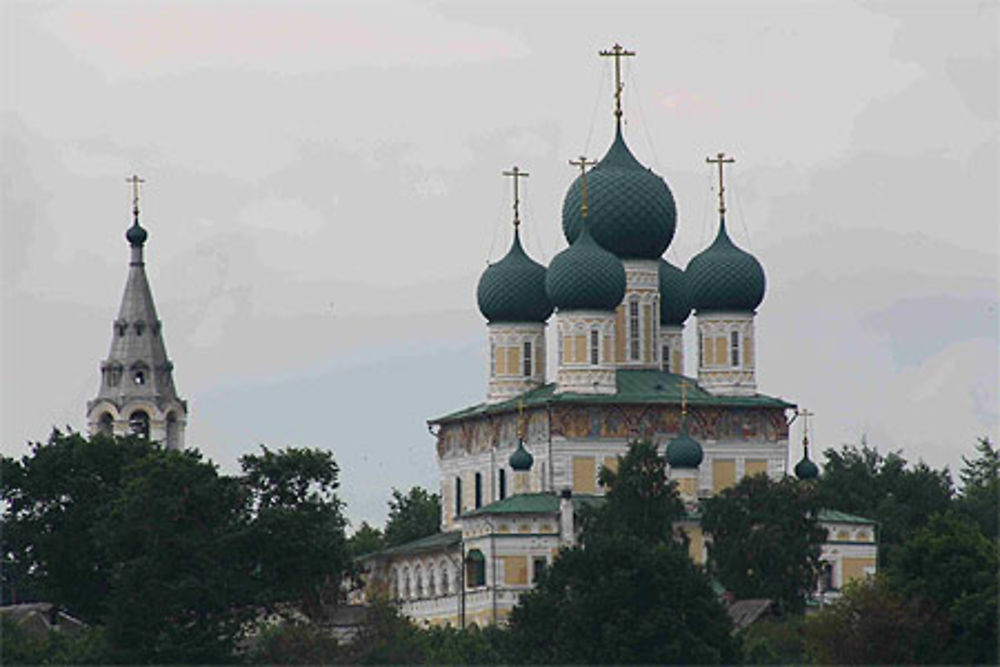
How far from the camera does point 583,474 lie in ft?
294

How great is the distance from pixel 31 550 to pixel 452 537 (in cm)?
1476

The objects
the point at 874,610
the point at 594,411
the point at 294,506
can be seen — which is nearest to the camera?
the point at 874,610

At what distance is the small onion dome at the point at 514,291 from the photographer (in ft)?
306

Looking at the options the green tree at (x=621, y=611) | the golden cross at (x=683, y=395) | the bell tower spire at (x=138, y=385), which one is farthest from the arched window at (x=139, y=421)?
the green tree at (x=621, y=611)

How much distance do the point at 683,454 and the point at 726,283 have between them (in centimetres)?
531

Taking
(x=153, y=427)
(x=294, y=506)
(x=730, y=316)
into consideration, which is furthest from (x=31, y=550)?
(x=730, y=316)

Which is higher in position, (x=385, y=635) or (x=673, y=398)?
(x=673, y=398)

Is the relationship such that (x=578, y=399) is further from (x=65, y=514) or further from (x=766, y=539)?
(x=65, y=514)

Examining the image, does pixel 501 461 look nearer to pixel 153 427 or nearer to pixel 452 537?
pixel 452 537

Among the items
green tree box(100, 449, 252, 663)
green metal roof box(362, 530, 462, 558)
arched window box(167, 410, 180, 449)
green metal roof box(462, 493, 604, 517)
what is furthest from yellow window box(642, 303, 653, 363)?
green tree box(100, 449, 252, 663)

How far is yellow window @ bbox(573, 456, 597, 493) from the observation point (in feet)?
294

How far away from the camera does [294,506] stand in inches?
3002

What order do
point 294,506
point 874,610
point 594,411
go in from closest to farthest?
point 874,610, point 294,506, point 594,411

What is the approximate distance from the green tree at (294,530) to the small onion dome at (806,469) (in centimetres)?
1671
